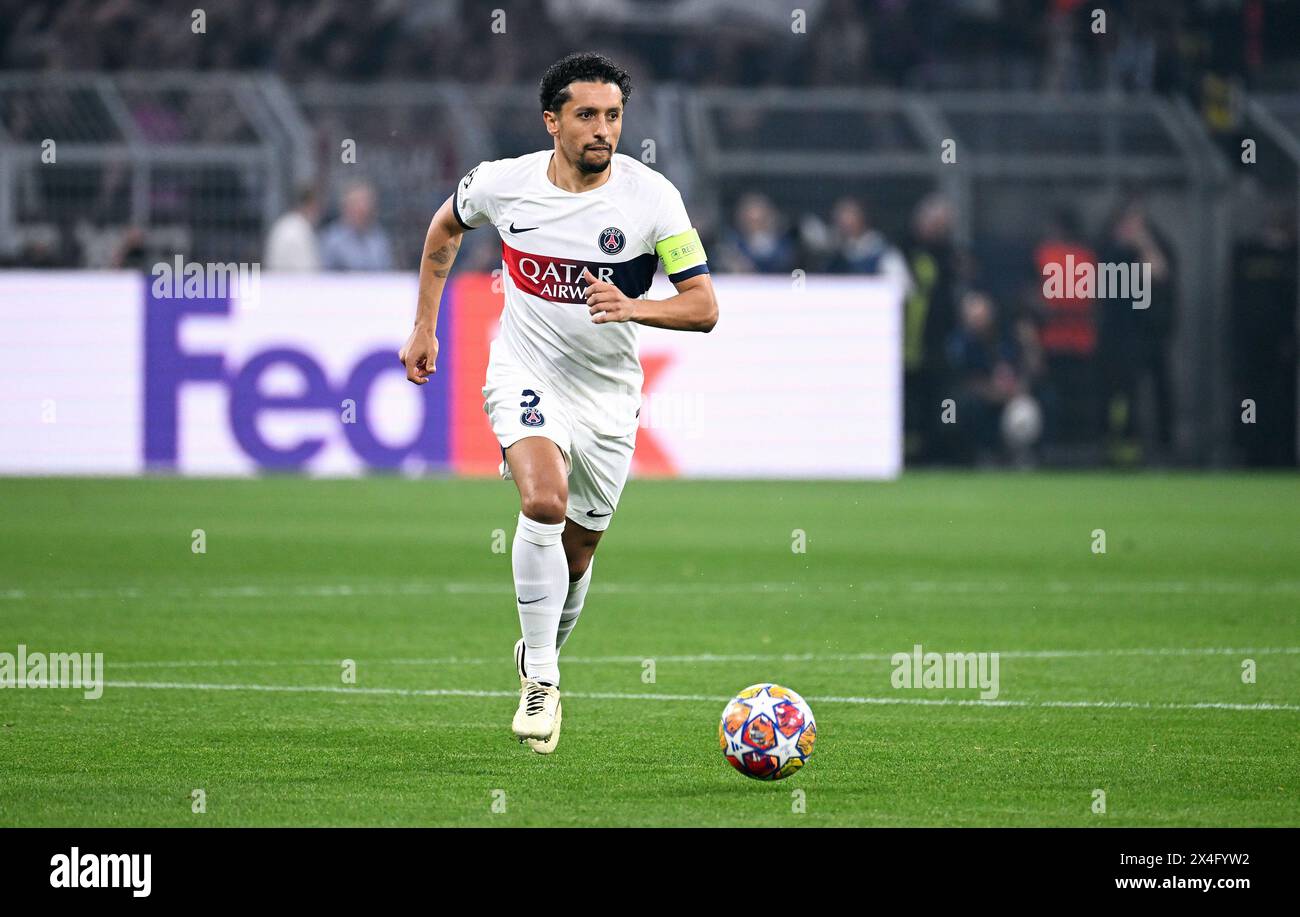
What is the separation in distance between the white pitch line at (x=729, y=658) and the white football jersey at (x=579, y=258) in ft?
6.39

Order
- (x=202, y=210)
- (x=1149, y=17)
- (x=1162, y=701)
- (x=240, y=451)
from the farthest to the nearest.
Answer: (x=1149, y=17) < (x=202, y=210) < (x=240, y=451) < (x=1162, y=701)

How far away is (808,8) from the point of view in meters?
27.0

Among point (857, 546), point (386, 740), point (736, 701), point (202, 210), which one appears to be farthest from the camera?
point (202, 210)

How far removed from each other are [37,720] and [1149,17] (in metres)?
20.5

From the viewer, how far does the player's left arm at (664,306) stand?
701 centimetres

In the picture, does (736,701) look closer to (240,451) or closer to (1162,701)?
(1162,701)

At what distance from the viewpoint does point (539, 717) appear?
7.03m

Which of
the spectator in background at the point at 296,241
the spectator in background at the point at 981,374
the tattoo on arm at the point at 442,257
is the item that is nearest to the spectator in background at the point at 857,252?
the spectator in background at the point at 981,374

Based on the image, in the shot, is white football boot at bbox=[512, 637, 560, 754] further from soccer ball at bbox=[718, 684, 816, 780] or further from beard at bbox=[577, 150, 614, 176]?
beard at bbox=[577, 150, 614, 176]

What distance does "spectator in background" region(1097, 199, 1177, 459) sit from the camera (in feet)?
72.4

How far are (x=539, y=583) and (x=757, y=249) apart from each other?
13.8 metres
